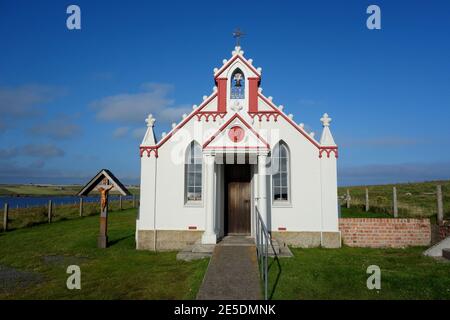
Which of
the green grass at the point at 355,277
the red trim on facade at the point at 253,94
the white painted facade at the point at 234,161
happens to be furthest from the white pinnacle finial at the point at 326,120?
the green grass at the point at 355,277

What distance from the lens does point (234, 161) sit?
1227cm

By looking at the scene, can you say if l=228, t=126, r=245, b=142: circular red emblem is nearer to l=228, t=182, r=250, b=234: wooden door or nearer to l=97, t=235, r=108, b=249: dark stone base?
l=228, t=182, r=250, b=234: wooden door

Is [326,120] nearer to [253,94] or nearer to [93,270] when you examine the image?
[253,94]

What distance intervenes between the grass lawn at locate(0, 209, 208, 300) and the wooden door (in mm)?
2726

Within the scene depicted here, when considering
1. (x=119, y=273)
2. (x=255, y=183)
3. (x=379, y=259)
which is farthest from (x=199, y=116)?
(x=379, y=259)

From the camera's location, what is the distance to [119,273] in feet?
28.5

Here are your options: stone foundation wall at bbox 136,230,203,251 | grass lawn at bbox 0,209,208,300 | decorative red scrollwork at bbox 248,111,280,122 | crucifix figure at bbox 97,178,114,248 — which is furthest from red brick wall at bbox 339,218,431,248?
crucifix figure at bbox 97,178,114,248

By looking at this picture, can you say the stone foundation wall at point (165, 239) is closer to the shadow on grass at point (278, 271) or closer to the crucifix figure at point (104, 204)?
the crucifix figure at point (104, 204)

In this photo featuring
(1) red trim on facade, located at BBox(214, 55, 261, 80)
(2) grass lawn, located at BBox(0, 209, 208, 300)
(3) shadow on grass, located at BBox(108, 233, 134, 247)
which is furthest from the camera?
(3) shadow on grass, located at BBox(108, 233, 134, 247)

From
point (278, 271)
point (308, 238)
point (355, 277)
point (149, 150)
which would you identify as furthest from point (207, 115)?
point (355, 277)

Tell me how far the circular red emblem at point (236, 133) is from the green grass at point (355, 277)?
14.5 ft

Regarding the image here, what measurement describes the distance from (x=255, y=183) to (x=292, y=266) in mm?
4034

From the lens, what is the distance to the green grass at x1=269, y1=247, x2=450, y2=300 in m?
6.59
